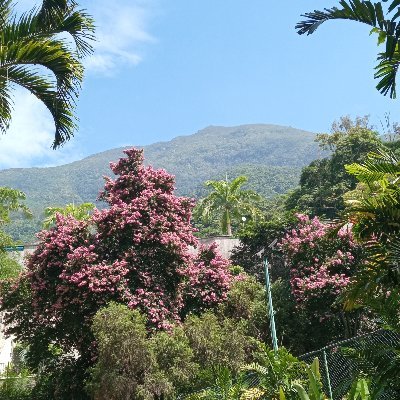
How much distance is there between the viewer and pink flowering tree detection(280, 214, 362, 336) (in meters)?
16.8

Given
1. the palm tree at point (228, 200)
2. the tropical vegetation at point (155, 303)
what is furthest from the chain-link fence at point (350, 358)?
the palm tree at point (228, 200)

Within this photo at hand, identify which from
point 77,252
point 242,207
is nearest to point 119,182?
point 77,252

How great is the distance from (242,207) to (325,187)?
8.14m

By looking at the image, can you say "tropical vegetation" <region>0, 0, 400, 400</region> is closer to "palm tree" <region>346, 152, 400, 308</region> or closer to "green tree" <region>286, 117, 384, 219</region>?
"palm tree" <region>346, 152, 400, 308</region>

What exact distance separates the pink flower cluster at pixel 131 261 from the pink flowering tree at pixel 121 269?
0.03 m

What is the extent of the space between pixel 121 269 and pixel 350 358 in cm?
923

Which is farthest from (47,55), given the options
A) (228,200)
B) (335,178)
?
(335,178)

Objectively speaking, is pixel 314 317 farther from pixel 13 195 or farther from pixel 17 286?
pixel 13 195

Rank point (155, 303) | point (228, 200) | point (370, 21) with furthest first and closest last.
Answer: point (228, 200)
point (155, 303)
point (370, 21)

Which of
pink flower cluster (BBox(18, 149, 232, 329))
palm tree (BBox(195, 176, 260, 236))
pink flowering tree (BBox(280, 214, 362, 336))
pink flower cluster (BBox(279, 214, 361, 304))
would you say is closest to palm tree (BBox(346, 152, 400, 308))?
pink flower cluster (BBox(18, 149, 232, 329))

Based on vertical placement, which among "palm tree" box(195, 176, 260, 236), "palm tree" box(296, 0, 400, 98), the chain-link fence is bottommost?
A: the chain-link fence

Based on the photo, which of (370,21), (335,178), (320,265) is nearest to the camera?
(370,21)

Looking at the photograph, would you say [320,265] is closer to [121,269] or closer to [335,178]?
[121,269]

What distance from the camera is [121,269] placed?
1525 cm
